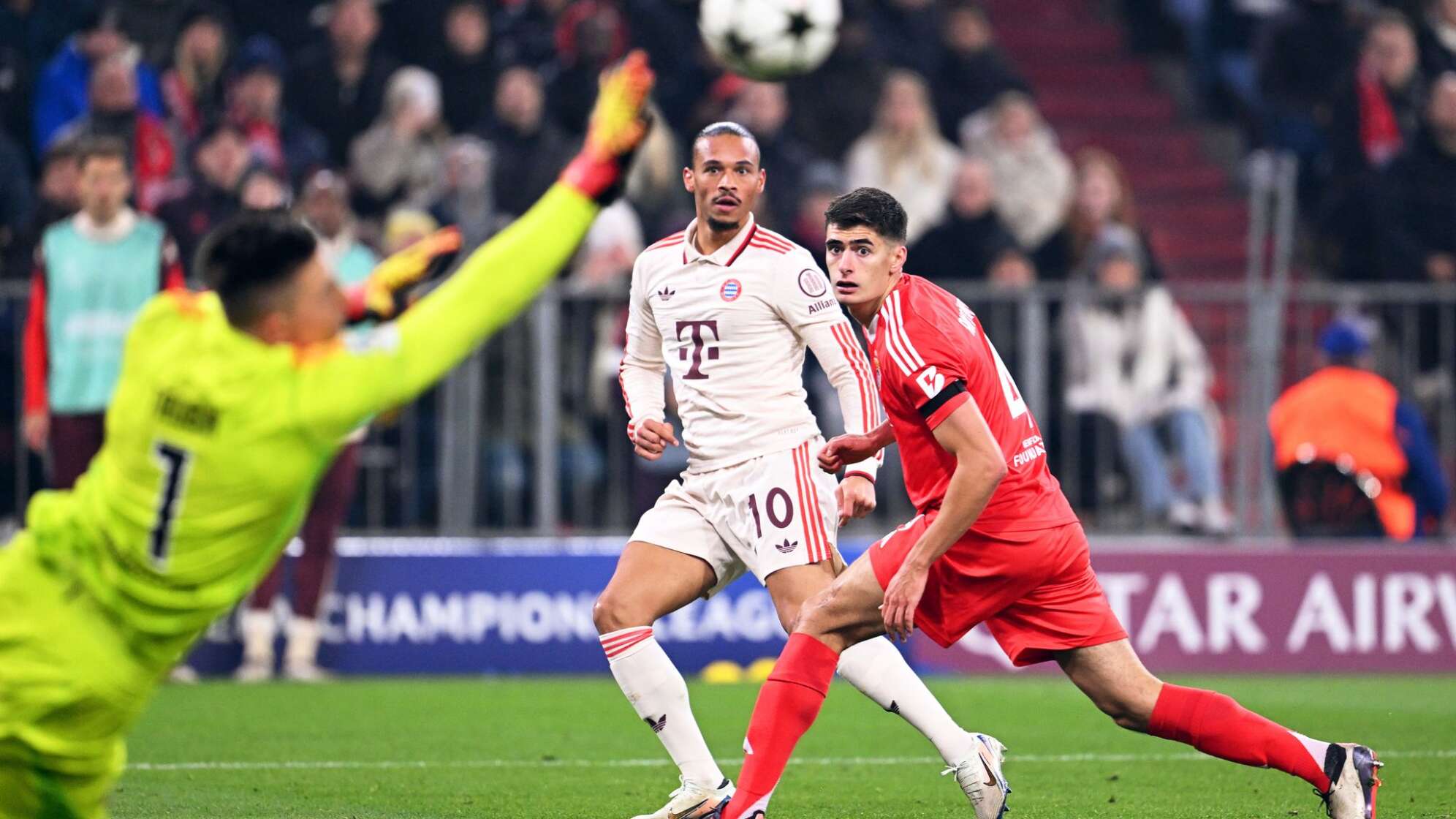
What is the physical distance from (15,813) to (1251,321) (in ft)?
33.6

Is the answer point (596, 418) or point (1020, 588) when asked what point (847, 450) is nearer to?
point (1020, 588)

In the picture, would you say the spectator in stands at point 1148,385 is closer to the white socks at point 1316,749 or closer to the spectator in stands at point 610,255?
the spectator in stands at point 610,255

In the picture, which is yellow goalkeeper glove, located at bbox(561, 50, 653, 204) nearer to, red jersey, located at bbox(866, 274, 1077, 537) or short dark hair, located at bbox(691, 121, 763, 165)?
red jersey, located at bbox(866, 274, 1077, 537)

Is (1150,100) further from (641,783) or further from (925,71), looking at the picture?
(641,783)

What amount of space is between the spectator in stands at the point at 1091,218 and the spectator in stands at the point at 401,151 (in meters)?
4.54

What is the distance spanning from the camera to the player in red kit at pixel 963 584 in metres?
6.39

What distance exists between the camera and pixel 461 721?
10406 millimetres

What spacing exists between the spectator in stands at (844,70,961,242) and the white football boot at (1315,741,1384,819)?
872 cm

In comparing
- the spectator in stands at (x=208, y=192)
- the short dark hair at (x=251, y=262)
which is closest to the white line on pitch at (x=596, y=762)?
the short dark hair at (x=251, y=262)

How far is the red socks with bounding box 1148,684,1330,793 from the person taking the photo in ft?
21.4

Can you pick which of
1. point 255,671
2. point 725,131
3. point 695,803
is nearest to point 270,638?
point 255,671

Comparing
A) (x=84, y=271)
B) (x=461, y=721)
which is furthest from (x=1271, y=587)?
(x=84, y=271)

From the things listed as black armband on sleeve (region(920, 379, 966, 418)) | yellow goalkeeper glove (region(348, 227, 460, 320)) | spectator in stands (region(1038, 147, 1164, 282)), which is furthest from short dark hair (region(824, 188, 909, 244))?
spectator in stands (region(1038, 147, 1164, 282))

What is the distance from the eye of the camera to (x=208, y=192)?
13.5 metres
